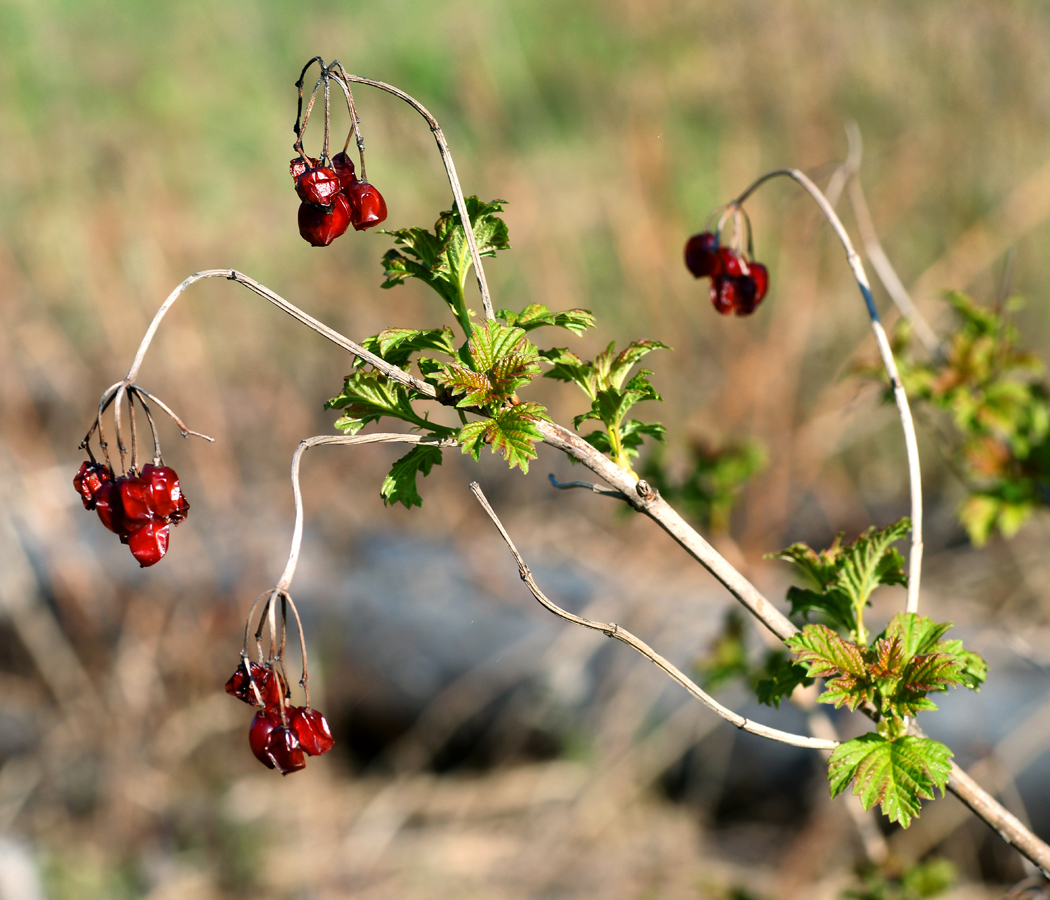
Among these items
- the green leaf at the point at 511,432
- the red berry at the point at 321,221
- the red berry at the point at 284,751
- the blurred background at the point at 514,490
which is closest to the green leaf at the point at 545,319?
the green leaf at the point at 511,432

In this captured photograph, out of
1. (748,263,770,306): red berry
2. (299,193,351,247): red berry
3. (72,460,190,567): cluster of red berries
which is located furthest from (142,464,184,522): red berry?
(748,263,770,306): red berry

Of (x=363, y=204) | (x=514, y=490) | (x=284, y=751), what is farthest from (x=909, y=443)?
(x=514, y=490)

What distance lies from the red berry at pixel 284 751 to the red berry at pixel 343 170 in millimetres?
708

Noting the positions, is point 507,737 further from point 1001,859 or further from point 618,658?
point 1001,859

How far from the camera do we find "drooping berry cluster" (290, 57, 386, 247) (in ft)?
3.52

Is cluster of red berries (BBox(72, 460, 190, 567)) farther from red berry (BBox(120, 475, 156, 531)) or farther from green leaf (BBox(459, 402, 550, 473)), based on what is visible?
green leaf (BBox(459, 402, 550, 473))

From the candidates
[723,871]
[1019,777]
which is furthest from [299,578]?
[1019,777]

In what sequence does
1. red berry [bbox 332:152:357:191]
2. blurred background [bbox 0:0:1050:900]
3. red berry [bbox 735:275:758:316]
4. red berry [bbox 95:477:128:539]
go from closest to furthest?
red berry [bbox 95:477:128:539], red berry [bbox 332:152:357:191], red berry [bbox 735:275:758:316], blurred background [bbox 0:0:1050:900]

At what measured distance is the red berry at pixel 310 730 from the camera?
114cm

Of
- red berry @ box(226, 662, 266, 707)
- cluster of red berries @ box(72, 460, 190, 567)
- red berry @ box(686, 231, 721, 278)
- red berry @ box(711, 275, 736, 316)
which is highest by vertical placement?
red berry @ box(686, 231, 721, 278)

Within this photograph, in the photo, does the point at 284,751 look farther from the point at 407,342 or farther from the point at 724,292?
the point at 724,292

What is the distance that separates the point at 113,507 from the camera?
110 centimetres

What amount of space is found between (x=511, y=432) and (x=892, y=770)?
1.96 ft

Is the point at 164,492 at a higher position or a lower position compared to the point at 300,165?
lower
